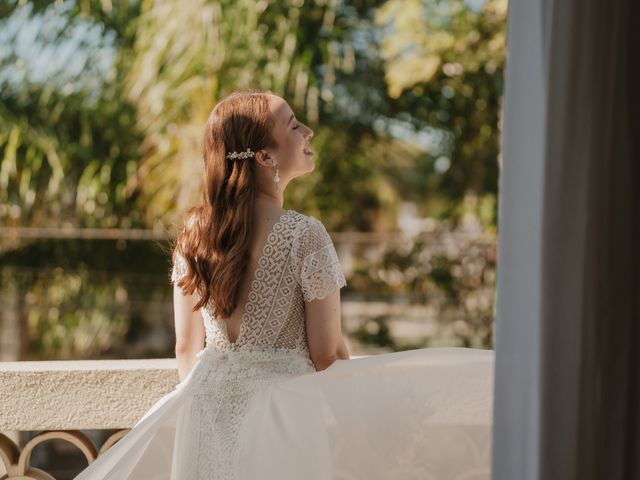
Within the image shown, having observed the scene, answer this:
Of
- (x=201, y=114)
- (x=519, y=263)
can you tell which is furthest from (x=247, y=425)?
(x=201, y=114)

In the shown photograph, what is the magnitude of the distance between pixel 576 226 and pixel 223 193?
1.03m

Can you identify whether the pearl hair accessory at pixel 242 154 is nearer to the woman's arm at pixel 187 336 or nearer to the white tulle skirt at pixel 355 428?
the woman's arm at pixel 187 336

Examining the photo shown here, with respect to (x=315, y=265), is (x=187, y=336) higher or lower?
lower

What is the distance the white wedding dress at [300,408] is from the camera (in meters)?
1.72

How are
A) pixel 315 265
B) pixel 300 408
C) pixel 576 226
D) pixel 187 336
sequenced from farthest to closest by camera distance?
1. pixel 187 336
2. pixel 315 265
3. pixel 300 408
4. pixel 576 226

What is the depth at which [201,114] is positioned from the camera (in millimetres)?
6996

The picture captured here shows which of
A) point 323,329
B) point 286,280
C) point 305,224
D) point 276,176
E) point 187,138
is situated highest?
point 187,138

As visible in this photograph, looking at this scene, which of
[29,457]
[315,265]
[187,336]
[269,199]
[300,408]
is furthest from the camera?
[29,457]

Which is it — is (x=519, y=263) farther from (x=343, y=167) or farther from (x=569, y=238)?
(x=343, y=167)

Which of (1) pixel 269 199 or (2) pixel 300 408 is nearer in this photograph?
(2) pixel 300 408

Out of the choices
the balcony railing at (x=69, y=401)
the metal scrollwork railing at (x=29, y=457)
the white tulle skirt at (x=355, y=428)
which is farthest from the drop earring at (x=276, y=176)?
the metal scrollwork railing at (x=29, y=457)

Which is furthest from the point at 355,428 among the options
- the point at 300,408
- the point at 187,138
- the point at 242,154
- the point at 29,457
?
the point at 187,138

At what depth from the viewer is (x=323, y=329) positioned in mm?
1856

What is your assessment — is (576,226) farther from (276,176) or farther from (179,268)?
(179,268)
